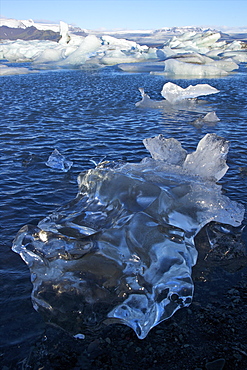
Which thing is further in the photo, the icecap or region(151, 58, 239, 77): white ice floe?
region(151, 58, 239, 77): white ice floe

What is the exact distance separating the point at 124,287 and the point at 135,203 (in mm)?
1488

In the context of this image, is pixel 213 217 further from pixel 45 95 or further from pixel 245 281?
pixel 45 95

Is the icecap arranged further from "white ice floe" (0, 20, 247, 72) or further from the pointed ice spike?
"white ice floe" (0, 20, 247, 72)

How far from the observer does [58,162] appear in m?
7.89

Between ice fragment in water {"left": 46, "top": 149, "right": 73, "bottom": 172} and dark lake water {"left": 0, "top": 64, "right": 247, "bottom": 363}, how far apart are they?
154 mm

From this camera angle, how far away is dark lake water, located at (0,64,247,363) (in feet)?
12.9

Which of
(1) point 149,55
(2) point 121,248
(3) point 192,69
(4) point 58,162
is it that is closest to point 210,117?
(4) point 58,162

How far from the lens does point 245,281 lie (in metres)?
3.95

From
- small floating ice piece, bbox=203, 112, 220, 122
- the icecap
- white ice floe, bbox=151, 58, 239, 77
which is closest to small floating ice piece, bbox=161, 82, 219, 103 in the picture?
the icecap

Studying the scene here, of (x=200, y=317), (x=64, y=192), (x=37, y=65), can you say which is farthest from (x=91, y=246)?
(x=37, y=65)

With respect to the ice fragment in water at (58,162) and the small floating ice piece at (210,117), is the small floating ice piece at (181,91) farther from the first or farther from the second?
the ice fragment in water at (58,162)

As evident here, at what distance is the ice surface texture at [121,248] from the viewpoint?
3.59 metres

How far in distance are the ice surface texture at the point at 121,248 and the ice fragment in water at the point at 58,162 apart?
191 centimetres

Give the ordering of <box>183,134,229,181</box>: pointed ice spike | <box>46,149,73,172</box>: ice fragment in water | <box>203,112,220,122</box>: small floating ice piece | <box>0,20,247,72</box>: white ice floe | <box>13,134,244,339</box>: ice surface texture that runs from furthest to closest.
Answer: <box>0,20,247,72</box>: white ice floe, <box>203,112,220,122</box>: small floating ice piece, <box>46,149,73,172</box>: ice fragment in water, <box>183,134,229,181</box>: pointed ice spike, <box>13,134,244,339</box>: ice surface texture
